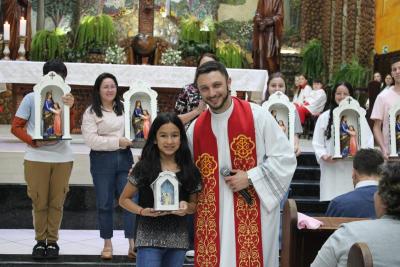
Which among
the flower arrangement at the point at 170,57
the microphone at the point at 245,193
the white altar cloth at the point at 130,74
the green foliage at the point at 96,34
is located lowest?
the microphone at the point at 245,193

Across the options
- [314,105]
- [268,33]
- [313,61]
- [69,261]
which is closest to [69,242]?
[69,261]

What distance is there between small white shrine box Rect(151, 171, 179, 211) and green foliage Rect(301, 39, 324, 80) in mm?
12865

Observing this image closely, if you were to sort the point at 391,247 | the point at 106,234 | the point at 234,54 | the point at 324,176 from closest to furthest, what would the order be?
the point at 391,247 < the point at 106,234 < the point at 324,176 < the point at 234,54

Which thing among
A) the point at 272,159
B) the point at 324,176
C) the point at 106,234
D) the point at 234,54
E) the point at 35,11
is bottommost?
the point at 106,234

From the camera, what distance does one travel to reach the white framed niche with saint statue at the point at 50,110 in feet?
17.6

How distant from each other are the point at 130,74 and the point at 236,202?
20.8ft

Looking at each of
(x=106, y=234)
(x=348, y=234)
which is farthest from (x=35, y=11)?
(x=348, y=234)

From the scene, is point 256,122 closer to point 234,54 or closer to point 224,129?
point 224,129

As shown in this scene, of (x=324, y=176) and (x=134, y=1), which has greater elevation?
(x=134, y=1)

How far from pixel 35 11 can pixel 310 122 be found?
7.41 metres

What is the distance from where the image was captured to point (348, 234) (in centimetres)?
244

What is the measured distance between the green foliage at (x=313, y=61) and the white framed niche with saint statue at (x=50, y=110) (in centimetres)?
1127

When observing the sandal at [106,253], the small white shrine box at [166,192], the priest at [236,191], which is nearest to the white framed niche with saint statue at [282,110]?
the sandal at [106,253]

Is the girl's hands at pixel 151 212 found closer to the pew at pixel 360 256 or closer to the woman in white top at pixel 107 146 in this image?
the pew at pixel 360 256
